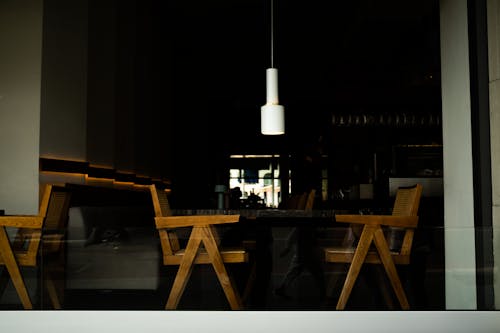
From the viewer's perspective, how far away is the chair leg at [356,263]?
2.69 metres

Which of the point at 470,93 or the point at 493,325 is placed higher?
the point at 470,93

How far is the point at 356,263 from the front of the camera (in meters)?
2.82

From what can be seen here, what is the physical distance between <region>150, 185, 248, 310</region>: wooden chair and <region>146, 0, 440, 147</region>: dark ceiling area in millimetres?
5779

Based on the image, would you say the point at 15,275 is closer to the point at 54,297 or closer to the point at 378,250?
the point at 54,297

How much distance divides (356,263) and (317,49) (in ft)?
27.9

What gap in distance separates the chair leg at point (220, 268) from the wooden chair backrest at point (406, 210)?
0.90 m

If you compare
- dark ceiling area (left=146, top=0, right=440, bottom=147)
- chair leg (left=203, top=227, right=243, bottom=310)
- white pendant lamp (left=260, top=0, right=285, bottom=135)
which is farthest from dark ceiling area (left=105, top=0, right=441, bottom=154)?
chair leg (left=203, top=227, right=243, bottom=310)

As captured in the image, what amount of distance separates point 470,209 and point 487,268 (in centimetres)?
80

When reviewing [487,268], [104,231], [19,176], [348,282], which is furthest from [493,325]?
[19,176]

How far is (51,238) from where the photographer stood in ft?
8.57

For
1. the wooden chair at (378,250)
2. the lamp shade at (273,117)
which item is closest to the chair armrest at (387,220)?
the wooden chair at (378,250)

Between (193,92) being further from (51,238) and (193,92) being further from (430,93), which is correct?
(51,238)

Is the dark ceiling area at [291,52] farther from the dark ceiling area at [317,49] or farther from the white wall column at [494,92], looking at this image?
the white wall column at [494,92]

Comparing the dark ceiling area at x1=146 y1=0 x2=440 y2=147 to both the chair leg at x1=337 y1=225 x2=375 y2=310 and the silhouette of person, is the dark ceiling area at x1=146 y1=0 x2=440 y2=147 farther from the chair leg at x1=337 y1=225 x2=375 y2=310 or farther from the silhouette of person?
the silhouette of person
